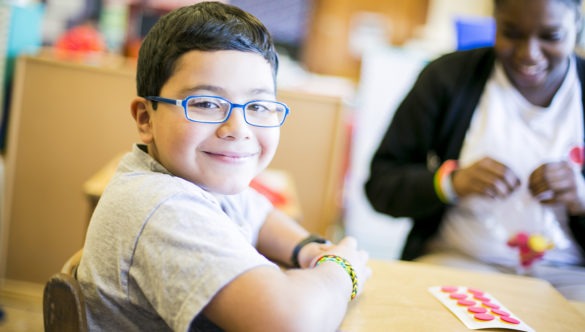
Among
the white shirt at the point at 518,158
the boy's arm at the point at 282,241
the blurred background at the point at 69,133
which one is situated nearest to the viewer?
the boy's arm at the point at 282,241

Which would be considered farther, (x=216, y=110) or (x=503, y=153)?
(x=503, y=153)

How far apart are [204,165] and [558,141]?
93 centimetres

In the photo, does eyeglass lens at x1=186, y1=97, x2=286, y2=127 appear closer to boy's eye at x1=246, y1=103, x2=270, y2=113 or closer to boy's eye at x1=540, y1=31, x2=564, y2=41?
boy's eye at x1=246, y1=103, x2=270, y2=113

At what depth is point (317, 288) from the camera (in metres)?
0.75

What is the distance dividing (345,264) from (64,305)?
0.40 meters

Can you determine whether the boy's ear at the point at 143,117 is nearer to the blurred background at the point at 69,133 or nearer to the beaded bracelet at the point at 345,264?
the beaded bracelet at the point at 345,264

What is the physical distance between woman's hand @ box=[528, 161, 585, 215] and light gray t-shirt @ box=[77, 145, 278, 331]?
0.74 m

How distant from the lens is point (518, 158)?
4.56 feet

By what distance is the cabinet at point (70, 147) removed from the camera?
2230 mm

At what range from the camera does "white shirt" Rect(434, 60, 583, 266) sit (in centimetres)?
137

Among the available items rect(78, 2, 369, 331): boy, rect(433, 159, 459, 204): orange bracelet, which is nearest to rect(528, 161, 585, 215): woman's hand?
rect(433, 159, 459, 204): orange bracelet

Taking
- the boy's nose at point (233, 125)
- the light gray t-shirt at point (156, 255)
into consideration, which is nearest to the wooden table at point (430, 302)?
the light gray t-shirt at point (156, 255)

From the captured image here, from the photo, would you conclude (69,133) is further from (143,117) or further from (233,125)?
(233,125)

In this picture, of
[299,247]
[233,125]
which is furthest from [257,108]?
[299,247]
